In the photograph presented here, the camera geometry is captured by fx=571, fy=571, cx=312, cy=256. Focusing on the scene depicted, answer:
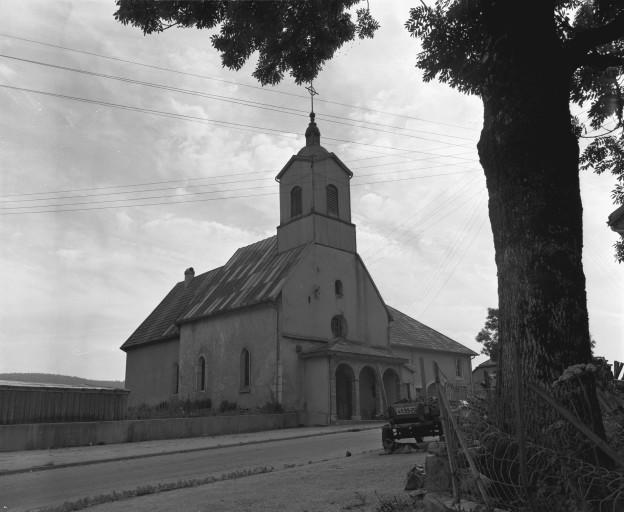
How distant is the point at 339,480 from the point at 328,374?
21.1m

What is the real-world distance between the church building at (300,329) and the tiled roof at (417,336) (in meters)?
0.23

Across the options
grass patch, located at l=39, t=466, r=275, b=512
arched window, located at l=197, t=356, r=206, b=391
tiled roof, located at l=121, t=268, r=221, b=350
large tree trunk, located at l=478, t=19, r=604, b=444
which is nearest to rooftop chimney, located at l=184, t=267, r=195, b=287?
tiled roof, located at l=121, t=268, r=221, b=350

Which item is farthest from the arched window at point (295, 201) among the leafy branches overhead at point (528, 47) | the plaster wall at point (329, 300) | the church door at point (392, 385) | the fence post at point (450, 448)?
the fence post at point (450, 448)

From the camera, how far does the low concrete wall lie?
18328mm

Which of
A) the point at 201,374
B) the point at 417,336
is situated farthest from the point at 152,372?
the point at 417,336

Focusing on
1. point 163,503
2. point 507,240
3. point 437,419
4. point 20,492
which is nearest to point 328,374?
point 437,419

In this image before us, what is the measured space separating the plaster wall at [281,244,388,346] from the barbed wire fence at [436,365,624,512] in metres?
25.1

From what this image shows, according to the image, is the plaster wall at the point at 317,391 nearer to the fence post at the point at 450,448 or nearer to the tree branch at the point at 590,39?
the fence post at the point at 450,448

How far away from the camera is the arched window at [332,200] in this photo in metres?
35.2

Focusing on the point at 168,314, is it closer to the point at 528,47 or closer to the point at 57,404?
the point at 57,404

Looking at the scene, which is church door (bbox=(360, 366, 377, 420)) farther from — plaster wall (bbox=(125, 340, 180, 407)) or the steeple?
the steeple

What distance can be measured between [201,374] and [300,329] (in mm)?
7828

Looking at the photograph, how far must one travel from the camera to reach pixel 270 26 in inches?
359

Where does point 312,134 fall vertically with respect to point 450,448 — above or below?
above
